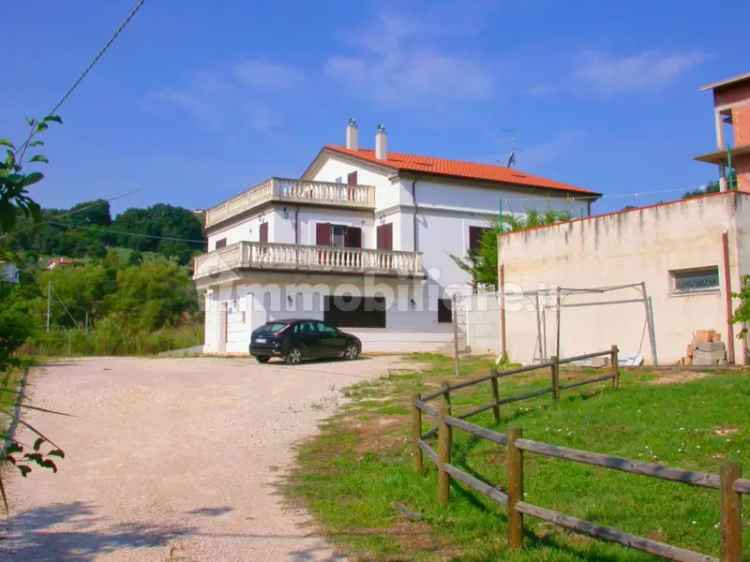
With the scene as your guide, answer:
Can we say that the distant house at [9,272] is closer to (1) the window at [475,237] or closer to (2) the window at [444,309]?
(2) the window at [444,309]

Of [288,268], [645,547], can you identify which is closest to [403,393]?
[645,547]

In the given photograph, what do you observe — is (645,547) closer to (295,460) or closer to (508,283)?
(295,460)

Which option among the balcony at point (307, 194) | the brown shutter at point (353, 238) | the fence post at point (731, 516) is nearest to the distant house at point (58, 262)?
the fence post at point (731, 516)

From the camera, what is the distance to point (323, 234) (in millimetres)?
31516

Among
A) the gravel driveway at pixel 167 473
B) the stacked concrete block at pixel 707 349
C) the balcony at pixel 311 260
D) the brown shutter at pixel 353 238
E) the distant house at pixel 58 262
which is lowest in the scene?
the gravel driveway at pixel 167 473

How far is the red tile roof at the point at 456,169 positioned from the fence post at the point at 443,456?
79.3ft

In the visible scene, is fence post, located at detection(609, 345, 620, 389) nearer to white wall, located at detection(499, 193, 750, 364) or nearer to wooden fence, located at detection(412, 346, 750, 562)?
white wall, located at detection(499, 193, 750, 364)

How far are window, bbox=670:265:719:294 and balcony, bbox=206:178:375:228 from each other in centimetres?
1680

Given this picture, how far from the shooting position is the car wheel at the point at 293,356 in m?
24.2

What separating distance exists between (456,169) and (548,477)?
1115 inches

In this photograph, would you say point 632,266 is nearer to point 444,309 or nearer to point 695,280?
point 695,280

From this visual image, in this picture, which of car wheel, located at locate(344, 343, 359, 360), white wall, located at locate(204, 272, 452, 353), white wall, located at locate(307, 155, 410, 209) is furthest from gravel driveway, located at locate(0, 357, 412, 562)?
white wall, located at locate(307, 155, 410, 209)

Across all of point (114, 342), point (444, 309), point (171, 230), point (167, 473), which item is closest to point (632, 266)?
point (167, 473)

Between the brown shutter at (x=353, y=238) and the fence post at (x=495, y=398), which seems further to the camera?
the brown shutter at (x=353, y=238)
